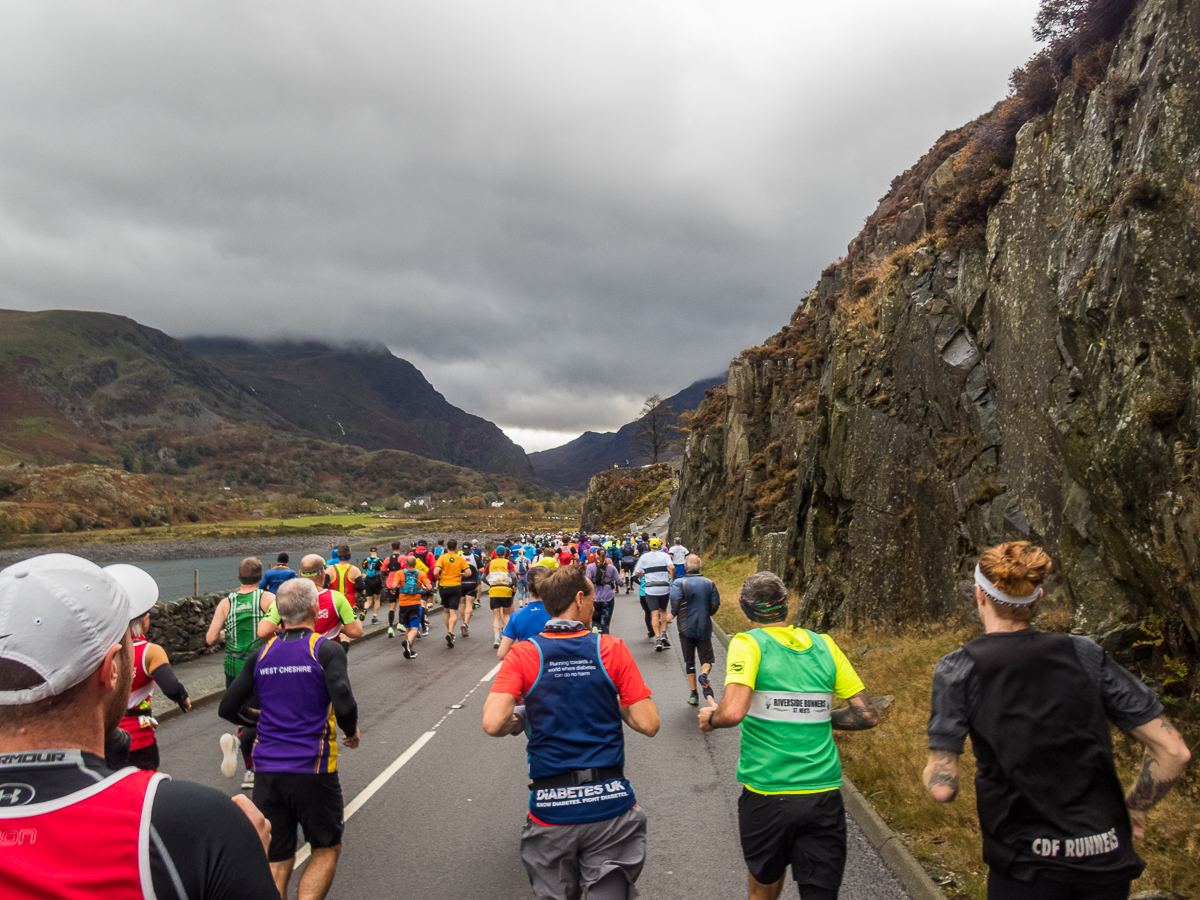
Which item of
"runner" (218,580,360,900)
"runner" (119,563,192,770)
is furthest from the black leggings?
"runner" (119,563,192,770)

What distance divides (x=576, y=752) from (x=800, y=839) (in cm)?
121

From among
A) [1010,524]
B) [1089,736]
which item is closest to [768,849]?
[1089,736]

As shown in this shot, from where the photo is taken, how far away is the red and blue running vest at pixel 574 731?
3328 millimetres

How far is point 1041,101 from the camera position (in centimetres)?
1093

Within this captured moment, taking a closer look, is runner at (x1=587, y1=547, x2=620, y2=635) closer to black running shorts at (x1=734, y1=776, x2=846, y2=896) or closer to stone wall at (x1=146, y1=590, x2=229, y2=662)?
stone wall at (x1=146, y1=590, x2=229, y2=662)

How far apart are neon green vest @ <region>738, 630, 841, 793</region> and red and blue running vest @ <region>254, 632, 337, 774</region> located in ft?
8.06

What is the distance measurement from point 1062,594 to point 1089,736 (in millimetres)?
7093

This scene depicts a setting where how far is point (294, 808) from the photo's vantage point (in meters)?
4.30

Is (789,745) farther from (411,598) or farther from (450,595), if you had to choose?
(450,595)

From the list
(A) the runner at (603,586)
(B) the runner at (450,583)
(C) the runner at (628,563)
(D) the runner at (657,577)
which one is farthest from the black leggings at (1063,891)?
(C) the runner at (628,563)

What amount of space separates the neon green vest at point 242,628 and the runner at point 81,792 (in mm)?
5830

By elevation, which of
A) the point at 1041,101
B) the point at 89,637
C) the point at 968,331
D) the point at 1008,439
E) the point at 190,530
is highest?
the point at 1041,101

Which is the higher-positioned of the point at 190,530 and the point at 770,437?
the point at 770,437

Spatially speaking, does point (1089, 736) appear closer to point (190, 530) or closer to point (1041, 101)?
point (1041, 101)
